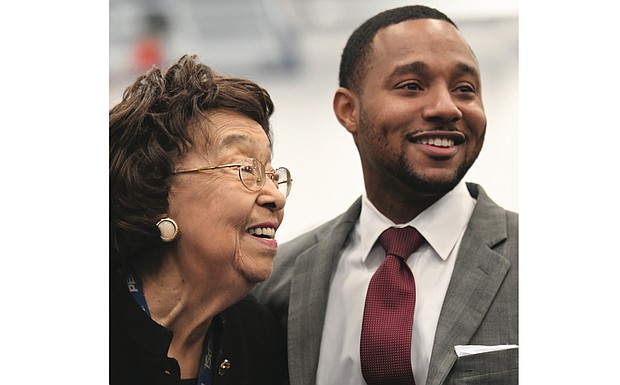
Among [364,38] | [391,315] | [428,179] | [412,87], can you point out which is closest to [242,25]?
[364,38]

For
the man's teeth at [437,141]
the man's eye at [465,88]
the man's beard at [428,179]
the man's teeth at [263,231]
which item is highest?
the man's eye at [465,88]

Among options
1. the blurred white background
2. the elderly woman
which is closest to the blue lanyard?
the elderly woman

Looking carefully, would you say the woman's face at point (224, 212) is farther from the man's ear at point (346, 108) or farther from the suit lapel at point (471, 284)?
the suit lapel at point (471, 284)

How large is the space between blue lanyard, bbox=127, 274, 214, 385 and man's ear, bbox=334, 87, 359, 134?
0.50 meters

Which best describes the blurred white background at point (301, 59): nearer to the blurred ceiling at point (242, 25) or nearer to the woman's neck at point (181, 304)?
the blurred ceiling at point (242, 25)

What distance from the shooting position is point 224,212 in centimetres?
177

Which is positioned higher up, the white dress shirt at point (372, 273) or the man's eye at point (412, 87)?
the man's eye at point (412, 87)

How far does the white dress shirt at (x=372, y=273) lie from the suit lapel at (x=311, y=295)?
1 centimetres

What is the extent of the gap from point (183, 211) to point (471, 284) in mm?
565

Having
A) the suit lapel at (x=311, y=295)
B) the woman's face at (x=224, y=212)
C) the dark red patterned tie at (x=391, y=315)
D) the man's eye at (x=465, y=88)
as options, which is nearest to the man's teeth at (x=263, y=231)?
the woman's face at (x=224, y=212)

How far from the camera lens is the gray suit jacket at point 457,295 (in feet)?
5.70
